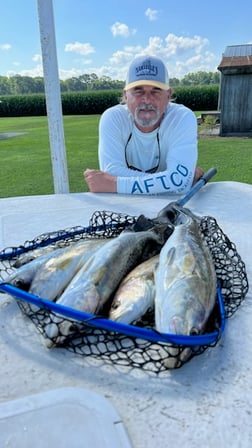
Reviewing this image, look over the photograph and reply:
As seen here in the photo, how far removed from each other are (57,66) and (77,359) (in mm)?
2024

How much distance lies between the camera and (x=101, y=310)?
2.97 feet

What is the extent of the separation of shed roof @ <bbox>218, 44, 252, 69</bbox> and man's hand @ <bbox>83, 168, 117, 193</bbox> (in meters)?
8.56

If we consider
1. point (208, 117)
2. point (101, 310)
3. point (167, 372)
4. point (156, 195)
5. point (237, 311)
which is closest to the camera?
point (167, 372)

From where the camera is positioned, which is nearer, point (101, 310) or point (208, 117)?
point (101, 310)

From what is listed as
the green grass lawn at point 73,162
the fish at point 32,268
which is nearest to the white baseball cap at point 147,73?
the fish at point 32,268

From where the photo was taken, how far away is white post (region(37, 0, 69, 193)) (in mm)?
2271

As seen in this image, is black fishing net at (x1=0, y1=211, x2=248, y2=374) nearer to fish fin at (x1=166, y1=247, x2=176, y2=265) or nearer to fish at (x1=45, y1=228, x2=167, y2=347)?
fish at (x1=45, y1=228, x2=167, y2=347)

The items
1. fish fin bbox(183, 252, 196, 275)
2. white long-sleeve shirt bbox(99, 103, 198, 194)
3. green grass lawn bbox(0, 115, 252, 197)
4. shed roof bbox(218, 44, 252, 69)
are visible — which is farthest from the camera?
shed roof bbox(218, 44, 252, 69)

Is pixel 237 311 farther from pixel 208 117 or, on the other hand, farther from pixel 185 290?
pixel 208 117

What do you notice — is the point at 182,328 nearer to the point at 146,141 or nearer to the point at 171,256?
the point at 171,256

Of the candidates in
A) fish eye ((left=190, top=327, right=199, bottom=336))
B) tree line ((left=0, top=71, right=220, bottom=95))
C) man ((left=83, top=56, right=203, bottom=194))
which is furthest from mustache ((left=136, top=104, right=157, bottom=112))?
tree line ((left=0, top=71, right=220, bottom=95))

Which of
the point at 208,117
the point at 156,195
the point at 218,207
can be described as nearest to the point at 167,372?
the point at 218,207

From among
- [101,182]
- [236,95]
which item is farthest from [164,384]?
[236,95]

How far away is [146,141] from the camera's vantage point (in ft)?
7.64
